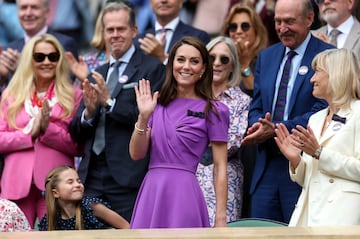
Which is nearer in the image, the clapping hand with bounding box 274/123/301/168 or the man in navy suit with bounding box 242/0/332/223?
the clapping hand with bounding box 274/123/301/168

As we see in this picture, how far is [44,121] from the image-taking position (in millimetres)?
8422

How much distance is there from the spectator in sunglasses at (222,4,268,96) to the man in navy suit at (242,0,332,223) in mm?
837

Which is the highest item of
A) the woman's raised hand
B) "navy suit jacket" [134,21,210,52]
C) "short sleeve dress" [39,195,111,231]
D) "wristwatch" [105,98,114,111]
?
"navy suit jacket" [134,21,210,52]

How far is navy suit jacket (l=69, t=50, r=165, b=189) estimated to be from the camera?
26.9 feet

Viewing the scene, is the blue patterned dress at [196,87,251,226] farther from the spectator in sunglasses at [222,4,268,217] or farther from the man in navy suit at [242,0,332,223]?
the spectator in sunglasses at [222,4,268,217]

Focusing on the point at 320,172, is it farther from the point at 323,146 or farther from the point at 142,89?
the point at 142,89

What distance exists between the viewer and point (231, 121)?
27.8ft

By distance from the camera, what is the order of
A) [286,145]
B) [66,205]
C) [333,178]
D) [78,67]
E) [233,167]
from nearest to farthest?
[333,178], [286,145], [66,205], [233,167], [78,67]

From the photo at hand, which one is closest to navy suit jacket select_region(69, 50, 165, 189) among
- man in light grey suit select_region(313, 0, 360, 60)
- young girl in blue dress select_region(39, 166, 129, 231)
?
young girl in blue dress select_region(39, 166, 129, 231)

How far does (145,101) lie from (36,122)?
151cm

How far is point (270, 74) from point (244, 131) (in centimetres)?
48

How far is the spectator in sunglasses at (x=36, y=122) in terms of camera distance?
27.8 feet

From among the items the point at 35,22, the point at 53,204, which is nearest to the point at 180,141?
the point at 53,204

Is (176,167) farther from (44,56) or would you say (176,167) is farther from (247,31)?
(247,31)
